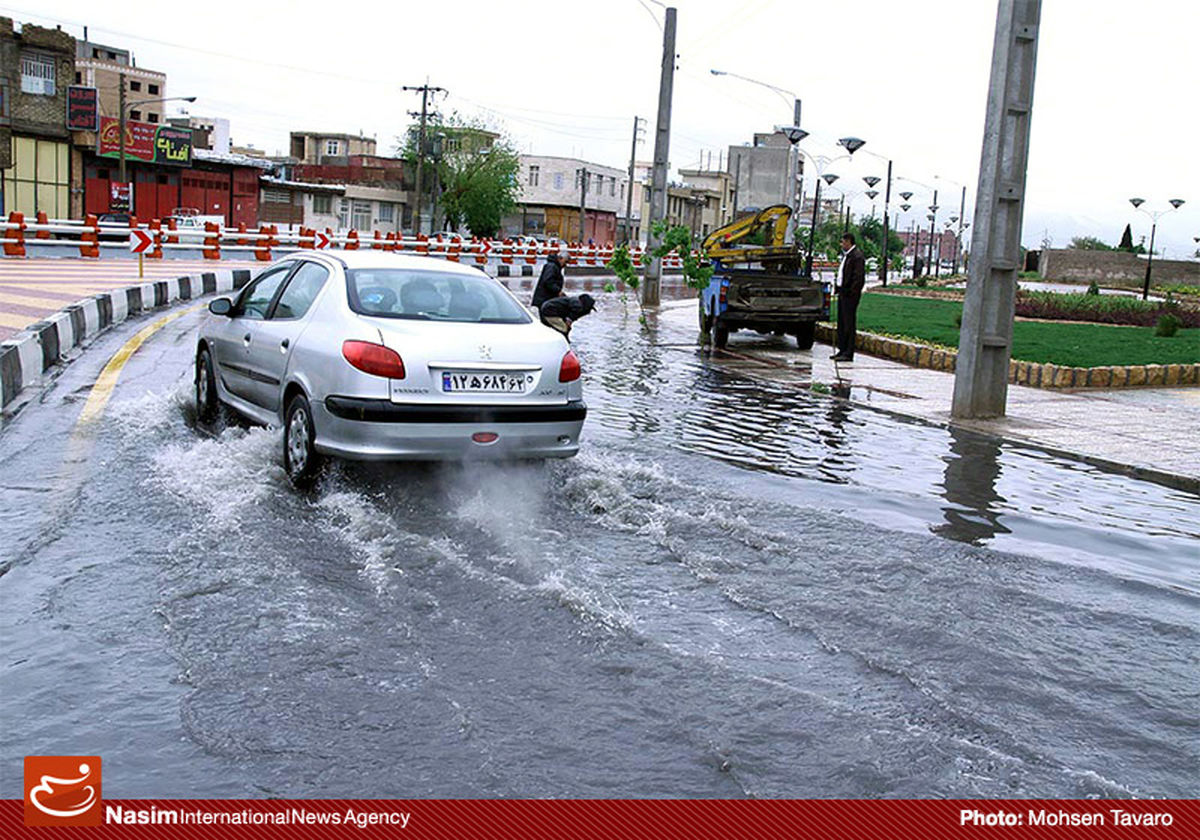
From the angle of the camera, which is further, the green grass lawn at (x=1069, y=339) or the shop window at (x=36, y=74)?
the shop window at (x=36, y=74)

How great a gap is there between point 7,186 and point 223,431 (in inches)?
2011

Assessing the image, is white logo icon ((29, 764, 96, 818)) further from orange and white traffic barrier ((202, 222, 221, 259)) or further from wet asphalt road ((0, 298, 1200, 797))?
orange and white traffic barrier ((202, 222, 221, 259))

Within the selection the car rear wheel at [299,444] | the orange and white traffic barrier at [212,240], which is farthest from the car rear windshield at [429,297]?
the orange and white traffic barrier at [212,240]

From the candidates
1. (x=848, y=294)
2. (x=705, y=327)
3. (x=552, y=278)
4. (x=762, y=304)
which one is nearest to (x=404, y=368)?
(x=552, y=278)

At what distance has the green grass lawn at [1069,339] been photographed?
17.0 m

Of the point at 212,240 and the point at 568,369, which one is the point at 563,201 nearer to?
the point at 212,240

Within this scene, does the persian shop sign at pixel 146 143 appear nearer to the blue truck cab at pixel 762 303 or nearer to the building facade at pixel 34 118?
the building facade at pixel 34 118

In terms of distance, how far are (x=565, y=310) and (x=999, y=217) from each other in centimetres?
469

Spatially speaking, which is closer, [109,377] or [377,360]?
[377,360]

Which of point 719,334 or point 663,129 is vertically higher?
point 663,129

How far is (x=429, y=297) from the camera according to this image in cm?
759

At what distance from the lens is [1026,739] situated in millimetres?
4160

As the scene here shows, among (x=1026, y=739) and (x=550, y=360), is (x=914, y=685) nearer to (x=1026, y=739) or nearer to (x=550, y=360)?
(x=1026, y=739)

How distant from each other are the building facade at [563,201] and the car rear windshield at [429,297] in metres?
95.6
